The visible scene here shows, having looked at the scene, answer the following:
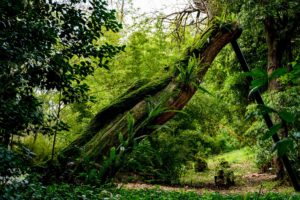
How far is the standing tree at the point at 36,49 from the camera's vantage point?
87.0 inches

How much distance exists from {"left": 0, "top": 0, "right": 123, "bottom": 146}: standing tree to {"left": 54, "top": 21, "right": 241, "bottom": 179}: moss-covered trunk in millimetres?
1503

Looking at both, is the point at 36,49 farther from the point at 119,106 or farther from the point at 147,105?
the point at 119,106

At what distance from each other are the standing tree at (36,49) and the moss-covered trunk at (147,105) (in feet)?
4.93

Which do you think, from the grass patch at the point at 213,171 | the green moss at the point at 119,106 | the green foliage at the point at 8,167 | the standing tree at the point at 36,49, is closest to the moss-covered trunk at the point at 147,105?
the green moss at the point at 119,106

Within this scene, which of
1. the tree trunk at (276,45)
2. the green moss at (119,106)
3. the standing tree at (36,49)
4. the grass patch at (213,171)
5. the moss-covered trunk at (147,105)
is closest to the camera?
the standing tree at (36,49)

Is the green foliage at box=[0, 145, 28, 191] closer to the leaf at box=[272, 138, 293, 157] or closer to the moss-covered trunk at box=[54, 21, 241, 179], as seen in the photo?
the leaf at box=[272, 138, 293, 157]

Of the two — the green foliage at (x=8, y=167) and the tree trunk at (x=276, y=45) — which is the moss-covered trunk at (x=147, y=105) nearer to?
the green foliage at (x=8, y=167)

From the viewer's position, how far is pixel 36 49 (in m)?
2.37

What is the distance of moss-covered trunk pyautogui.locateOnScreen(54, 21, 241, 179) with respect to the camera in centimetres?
483

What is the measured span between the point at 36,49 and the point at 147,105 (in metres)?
3.35

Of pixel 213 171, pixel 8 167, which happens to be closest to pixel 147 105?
pixel 8 167

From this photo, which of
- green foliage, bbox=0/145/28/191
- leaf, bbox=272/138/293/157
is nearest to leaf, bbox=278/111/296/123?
leaf, bbox=272/138/293/157

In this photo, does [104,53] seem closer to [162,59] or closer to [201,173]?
[162,59]

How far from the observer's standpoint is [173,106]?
5.76 metres
